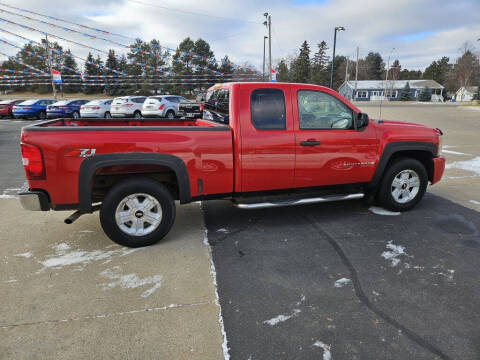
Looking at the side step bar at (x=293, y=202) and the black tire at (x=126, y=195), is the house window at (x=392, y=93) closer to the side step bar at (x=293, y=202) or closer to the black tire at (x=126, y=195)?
the side step bar at (x=293, y=202)

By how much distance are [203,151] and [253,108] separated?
2.72ft

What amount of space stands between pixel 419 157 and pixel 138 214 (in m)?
4.20

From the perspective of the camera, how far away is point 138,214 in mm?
3770

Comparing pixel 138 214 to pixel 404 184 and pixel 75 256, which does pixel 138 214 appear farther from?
pixel 404 184

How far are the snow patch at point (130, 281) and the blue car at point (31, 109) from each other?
Answer: 2410 centimetres

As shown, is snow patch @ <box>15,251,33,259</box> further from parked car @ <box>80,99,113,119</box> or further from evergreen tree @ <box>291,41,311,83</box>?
evergreen tree @ <box>291,41,311,83</box>

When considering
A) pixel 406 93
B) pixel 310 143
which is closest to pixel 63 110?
pixel 310 143

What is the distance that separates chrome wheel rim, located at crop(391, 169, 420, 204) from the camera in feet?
16.1

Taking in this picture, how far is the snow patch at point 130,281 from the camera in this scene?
3.06m

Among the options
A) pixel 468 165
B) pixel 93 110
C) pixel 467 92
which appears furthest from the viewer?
pixel 467 92

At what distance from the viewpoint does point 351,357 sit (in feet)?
7.34

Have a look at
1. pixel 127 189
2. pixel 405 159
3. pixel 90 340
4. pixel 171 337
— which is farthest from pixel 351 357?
pixel 405 159

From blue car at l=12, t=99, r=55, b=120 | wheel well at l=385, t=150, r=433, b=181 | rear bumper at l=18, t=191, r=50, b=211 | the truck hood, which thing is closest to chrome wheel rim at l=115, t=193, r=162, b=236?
rear bumper at l=18, t=191, r=50, b=211

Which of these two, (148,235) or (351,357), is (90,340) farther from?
(351,357)
